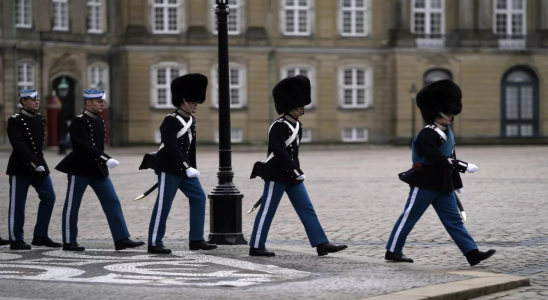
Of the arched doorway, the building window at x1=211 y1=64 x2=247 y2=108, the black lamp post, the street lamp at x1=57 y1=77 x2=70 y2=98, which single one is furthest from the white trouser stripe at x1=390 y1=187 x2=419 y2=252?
the arched doorway

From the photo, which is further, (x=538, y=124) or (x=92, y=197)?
(x=538, y=124)

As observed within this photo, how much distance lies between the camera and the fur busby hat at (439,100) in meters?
11.4

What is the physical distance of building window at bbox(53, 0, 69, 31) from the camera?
46906mm

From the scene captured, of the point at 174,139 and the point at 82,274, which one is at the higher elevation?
the point at 174,139

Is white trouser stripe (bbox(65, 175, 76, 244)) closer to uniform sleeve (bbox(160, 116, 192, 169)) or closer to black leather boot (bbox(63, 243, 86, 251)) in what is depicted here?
black leather boot (bbox(63, 243, 86, 251))

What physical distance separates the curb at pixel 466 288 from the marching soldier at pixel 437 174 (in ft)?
2.92

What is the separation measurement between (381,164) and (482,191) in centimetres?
1135

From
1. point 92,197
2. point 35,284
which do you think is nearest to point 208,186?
point 92,197

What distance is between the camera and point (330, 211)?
17.5 m

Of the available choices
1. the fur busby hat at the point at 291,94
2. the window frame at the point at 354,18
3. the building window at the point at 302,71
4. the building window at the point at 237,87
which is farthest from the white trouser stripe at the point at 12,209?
the window frame at the point at 354,18

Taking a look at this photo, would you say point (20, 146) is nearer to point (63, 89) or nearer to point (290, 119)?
point (290, 119)

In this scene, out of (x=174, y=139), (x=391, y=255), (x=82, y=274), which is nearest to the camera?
(x=82, y=274)

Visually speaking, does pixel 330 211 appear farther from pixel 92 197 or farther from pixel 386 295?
pixel 386 295

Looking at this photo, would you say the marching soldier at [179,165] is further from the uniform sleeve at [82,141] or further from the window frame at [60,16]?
the window frame at [60,16]
